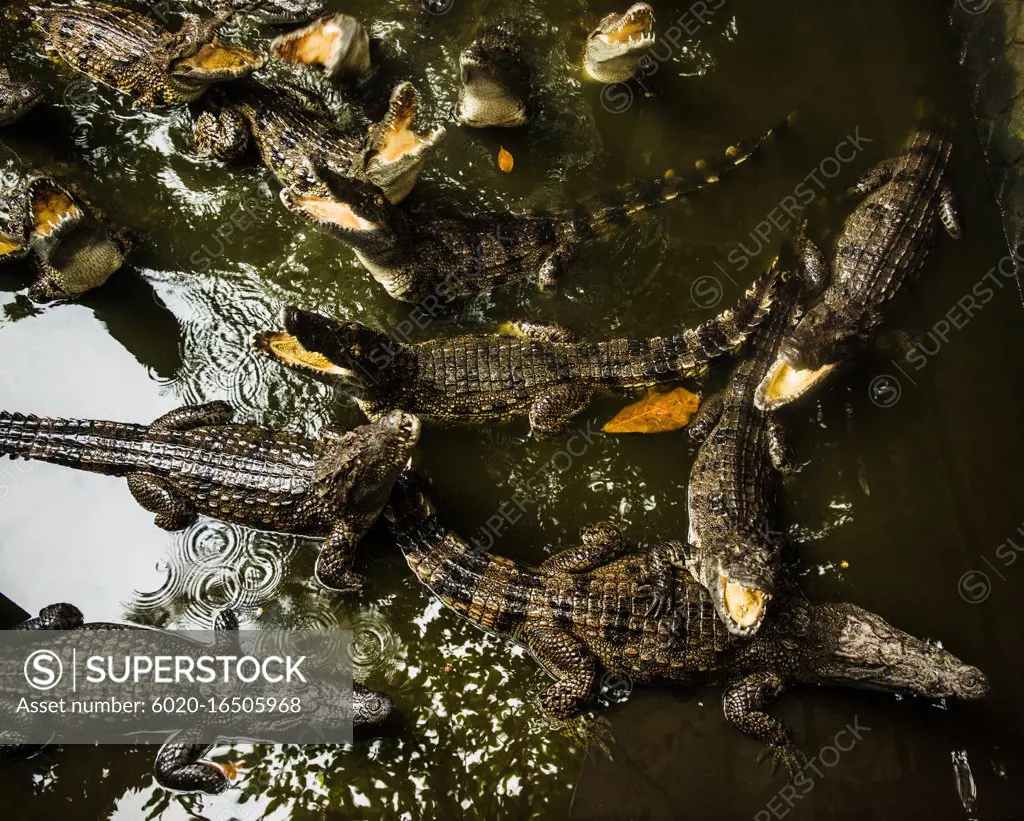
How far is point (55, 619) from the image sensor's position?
13.7ft

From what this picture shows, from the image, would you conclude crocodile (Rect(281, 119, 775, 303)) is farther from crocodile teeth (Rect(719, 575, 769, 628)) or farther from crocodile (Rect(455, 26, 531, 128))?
crocodile teeth (Rect(719, 575, 769, 628))

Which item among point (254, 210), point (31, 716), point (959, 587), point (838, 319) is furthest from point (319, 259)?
point (959, 587)

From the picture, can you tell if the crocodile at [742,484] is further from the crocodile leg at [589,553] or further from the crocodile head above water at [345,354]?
the crocodile head above water at [345,354]

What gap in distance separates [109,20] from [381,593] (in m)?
4.39

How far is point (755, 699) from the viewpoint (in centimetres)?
409

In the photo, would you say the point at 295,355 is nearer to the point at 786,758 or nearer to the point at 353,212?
the point at 353,212

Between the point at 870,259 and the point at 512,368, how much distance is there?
2.47 m

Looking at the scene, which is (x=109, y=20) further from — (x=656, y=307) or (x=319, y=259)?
(x=656, y=307)

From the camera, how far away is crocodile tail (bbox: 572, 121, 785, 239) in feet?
16.7

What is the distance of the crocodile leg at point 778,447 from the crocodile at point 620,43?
256cm

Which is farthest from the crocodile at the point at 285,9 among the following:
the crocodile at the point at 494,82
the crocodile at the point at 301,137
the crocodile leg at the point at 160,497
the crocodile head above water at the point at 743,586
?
the crocodile head above water at the point at 743,586

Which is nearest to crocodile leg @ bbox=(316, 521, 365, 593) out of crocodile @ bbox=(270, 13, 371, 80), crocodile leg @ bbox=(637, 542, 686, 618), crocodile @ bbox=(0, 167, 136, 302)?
crocodile leg @ bbox=(637, 542, 686, 618)

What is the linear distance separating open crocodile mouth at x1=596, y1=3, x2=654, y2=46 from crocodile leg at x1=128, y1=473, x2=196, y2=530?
3919mm

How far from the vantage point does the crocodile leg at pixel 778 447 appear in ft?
15.2
